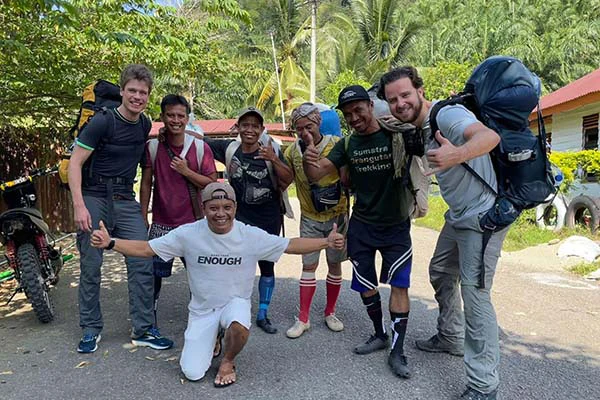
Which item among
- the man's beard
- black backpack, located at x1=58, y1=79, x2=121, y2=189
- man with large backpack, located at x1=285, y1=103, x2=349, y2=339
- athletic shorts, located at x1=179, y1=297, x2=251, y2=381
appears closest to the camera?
the man's beard

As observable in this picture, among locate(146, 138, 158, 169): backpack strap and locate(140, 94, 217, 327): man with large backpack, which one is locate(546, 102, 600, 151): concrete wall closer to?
locate(140, 94, 217, 327): man with large backpack

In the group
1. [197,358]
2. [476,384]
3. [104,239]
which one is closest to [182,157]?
[104,239]

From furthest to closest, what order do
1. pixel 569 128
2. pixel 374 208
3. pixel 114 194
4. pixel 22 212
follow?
1. pixel 569 128
2. pixel 22 212
3. pixel 114 194
4. pixel 374 208

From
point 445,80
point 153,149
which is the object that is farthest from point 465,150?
point 445,80

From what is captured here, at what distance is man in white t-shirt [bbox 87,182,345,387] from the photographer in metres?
3.29

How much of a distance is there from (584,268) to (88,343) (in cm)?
572

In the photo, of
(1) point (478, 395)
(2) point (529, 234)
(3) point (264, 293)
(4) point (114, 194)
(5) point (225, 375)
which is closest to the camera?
(1) point (478, 395)

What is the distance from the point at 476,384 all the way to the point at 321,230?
66.9 inches

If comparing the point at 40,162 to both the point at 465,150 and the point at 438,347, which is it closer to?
the point at 438,347

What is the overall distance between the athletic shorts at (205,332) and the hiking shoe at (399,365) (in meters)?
1.01

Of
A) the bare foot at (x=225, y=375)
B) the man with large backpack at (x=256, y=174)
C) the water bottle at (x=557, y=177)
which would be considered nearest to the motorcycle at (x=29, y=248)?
the man with large backpack at (x=256, y=174)

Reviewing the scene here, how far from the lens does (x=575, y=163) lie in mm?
9742

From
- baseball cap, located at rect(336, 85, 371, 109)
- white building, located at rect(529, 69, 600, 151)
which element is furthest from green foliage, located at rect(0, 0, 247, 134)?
white building, located at rect(529, 69, 600, 151)

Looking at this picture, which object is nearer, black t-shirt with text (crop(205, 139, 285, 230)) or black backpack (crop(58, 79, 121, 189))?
black backpack (crop(58, 79, 121, 189))
